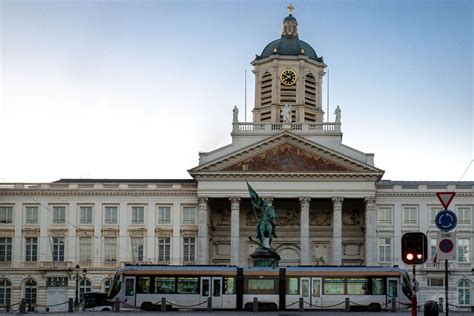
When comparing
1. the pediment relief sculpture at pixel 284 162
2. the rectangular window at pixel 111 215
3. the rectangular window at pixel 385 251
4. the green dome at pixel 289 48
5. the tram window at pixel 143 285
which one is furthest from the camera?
the green dome at pixel 289 48

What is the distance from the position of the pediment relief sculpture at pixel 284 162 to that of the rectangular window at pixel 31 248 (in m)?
19.0

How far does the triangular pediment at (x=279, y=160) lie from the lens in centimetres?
8569

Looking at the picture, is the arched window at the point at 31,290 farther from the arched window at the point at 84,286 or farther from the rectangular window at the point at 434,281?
the rectangular window at the point at 434,281

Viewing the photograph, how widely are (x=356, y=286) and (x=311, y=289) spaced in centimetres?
269

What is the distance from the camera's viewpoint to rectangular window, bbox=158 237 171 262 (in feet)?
288

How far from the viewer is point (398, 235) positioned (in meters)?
88.0

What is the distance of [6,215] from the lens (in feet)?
296

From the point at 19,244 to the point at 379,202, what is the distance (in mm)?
33163

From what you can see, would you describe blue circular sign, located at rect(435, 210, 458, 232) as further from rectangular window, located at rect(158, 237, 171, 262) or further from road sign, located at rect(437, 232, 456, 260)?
rectangular window, located at rect(158, 237, 171, 262)

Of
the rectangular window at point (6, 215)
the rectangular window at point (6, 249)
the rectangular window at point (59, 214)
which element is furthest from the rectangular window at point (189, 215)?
the rectangular window at point (6, 249)

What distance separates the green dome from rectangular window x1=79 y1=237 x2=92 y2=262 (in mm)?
27049

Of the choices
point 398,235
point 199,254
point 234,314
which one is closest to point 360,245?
point 398,235

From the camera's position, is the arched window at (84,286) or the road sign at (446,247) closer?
the road sign at (446,247)

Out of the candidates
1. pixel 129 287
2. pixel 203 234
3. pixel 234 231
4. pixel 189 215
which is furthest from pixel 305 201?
pixel 129 287
